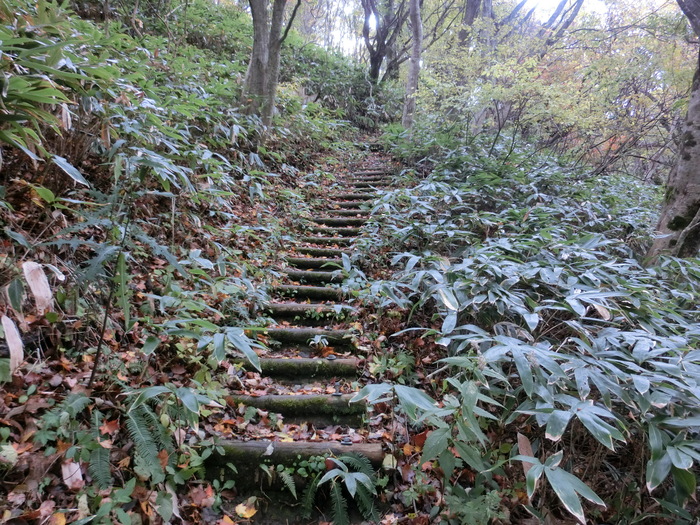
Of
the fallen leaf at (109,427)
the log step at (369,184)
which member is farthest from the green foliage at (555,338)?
the log step at (369,184)

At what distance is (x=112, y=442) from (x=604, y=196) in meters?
7.02

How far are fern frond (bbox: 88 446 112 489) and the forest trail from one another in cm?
66

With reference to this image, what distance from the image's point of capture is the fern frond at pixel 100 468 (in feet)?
5.44

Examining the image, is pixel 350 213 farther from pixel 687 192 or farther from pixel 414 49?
pixel 414 49

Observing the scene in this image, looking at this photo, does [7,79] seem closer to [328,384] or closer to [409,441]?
[328,384]

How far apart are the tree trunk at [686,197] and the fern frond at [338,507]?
402cm

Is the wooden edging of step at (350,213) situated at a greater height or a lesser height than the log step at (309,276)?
greater

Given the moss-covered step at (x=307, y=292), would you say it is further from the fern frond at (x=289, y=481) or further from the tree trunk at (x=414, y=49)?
the tree trunk at (x=414, y=49)

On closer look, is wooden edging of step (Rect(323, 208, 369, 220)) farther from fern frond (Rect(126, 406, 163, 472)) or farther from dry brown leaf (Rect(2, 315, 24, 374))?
dry brown leaf (Rect(2, 315, 24, 374))

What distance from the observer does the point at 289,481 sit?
209cm

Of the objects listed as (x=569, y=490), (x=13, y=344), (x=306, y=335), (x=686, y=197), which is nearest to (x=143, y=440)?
(x=13, y=344)

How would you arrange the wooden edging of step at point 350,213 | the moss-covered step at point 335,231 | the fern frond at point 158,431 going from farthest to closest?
the wooden edging of step at point 350,213 → the moss-covered step at point 335,231 → the fern frond at point 158,431

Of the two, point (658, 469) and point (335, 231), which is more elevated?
point (335, 231)

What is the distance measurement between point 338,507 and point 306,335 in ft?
5.38
